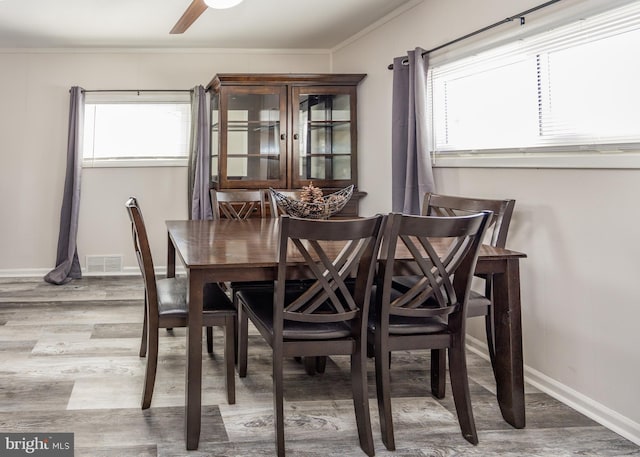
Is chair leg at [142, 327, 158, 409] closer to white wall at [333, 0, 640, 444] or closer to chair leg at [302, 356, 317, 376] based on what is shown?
chair leg at [302, 356, 317, 376]

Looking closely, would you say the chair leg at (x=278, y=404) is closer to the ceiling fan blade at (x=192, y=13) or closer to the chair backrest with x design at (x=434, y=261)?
the chair backrest with x design at (x=434, y=261)

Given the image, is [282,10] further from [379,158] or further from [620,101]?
[620,101]

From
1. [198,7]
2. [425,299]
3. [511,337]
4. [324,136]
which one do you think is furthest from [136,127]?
[511,337]

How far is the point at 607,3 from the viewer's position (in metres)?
2.20

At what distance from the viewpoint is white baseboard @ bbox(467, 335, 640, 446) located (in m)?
2.08

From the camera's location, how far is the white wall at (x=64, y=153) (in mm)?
5188

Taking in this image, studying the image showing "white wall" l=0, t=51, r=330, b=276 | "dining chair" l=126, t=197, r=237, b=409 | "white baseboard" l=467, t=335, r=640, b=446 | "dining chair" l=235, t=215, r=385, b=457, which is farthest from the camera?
"white wall" l=0, t=51, r=330, b=276

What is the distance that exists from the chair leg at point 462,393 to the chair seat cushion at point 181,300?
3.13 ft

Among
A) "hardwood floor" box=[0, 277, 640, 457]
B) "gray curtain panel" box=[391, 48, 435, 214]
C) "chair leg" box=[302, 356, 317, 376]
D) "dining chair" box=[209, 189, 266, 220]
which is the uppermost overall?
"gray curtain panel" box=[391, 48, 435, 214]

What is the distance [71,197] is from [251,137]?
1.92m

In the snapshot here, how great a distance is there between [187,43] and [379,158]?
89.5 inches

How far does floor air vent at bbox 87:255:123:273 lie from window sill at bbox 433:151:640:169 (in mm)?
3451

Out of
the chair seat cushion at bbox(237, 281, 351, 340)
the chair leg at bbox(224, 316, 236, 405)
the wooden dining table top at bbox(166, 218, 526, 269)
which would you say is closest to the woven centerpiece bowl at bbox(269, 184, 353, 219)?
the wooden dining table top at bbox(166, 218, 526, 269)

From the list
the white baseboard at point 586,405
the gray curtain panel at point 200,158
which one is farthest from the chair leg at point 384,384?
the gray curtain panel at point 200,158
